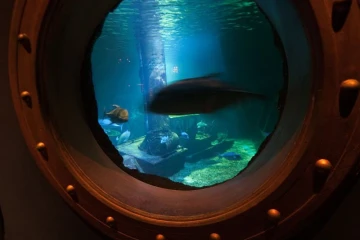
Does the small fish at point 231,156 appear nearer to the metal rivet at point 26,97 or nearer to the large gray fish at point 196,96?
the large gray fish at point 196,96

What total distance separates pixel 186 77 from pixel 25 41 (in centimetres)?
33

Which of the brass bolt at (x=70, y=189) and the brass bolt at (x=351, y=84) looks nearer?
the brass bolt at (x=351, y=84)

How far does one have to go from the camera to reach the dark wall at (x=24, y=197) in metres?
0.75

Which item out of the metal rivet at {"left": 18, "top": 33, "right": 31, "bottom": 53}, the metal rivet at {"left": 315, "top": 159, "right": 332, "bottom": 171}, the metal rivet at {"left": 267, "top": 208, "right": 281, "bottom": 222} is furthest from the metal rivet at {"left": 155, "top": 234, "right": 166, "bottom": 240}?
the metal rivet at {"left": 18, "top": 33, "right": 31, "bottom": 53}

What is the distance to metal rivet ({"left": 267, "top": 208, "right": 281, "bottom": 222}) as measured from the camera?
0.55m

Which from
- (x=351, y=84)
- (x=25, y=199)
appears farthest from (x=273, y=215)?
(x=25, y=199)

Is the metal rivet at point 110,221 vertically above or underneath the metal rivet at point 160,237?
above

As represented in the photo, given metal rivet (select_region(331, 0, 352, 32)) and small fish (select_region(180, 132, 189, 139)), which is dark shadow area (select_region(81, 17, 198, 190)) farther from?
metal rivet (select_region(331, 0, 352, 32))

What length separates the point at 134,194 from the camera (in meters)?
0.71

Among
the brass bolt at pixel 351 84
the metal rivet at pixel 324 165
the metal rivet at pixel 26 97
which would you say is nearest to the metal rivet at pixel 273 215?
the metal rivet at pixel 324 165

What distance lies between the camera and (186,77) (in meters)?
0.76

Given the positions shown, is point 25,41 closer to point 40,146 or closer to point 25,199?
point 40,146

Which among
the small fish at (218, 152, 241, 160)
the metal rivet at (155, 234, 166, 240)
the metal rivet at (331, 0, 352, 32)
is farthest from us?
the small fish at (218, 152, 241, 160)

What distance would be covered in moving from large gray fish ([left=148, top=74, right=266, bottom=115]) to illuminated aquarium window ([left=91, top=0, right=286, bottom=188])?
0.01m
